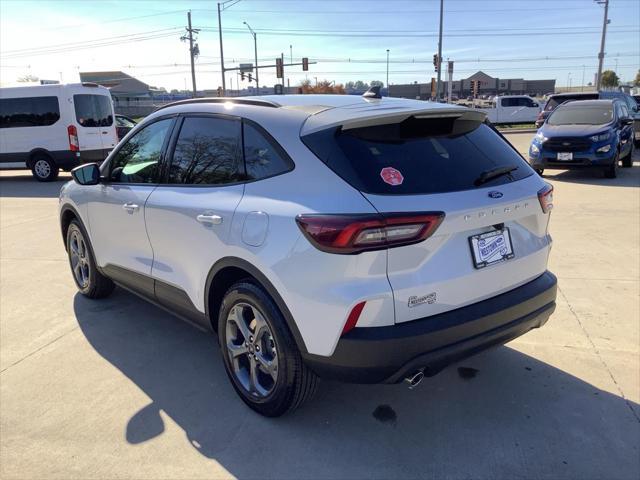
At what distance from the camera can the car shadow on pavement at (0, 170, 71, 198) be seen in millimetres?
12039

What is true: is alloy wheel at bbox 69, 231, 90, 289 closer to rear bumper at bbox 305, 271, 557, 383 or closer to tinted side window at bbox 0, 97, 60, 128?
rear bumper at bbox 305, 271, 557, 383

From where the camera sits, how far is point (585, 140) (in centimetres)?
1084

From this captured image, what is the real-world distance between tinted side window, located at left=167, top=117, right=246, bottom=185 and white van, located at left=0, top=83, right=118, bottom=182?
1186cm

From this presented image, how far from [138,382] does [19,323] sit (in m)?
1.71

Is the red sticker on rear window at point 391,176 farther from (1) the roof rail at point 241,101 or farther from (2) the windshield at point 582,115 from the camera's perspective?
(2) the windshield at point 582,115

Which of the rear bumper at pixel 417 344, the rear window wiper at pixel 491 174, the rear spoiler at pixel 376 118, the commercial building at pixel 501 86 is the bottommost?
the rear bumper at pixel 417 344

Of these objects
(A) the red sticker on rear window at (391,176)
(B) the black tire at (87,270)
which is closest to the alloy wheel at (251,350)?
(A) the red sticker on rear window at (391,176)

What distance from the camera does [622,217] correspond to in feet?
24.9

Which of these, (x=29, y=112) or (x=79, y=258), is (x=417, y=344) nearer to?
(x=79, y=258)

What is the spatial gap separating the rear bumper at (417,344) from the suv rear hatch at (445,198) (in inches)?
2.4

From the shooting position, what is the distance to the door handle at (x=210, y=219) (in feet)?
9.67

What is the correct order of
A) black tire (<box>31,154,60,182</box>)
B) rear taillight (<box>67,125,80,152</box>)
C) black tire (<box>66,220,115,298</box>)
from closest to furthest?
black tire (<box>66,220,115,298</box>)
rear taillight (<box>67,125,80,152</box>)
black tire (<box>31,154,60,182</box>)

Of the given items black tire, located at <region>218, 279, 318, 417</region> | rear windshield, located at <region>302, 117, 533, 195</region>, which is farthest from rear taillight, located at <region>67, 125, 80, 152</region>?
rear windshield, located at <region>302, 117, 533, 195</region>

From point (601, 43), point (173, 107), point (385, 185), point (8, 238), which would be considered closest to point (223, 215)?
point (385, 185)
